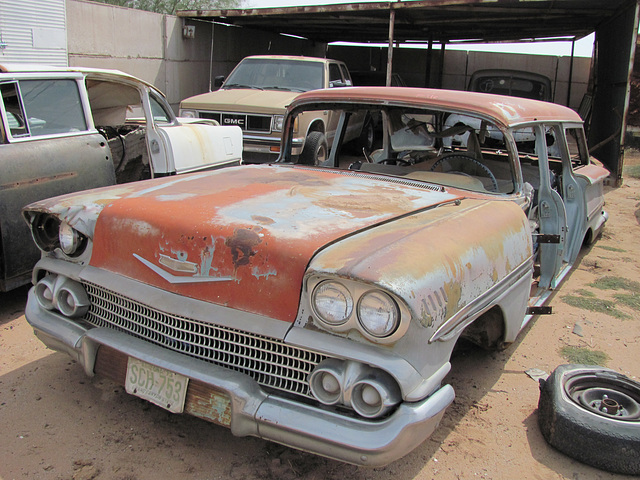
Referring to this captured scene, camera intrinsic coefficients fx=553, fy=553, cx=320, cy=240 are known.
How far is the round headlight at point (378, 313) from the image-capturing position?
196cm

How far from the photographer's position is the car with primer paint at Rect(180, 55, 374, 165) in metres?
7.98

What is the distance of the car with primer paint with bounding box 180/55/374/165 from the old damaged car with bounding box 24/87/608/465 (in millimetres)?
4407

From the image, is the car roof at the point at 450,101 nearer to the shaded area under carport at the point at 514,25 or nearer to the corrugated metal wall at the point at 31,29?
the shaded area under carport at the point at 514,25

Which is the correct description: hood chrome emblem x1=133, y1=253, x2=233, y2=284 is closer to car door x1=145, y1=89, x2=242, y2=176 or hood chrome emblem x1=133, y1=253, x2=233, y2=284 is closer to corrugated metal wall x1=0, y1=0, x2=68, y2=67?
car door x1=145, y1=89, x2=242, y2=176

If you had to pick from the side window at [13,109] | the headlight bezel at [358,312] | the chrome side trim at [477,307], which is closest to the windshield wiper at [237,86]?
the side window at [13,109]

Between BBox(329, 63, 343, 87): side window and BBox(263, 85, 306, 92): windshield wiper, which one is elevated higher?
BBox(329, 63, 343, 87): side window

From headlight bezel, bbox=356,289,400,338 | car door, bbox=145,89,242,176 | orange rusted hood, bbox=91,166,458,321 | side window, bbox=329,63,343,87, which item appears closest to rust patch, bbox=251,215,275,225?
orange rusted hood, bbox=91,166,458,321

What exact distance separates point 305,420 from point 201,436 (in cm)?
86

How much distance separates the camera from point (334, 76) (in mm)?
9555

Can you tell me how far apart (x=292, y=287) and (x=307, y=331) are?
0.18m

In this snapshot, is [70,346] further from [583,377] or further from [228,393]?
[583,377]

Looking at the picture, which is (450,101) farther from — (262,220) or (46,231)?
(46,231)

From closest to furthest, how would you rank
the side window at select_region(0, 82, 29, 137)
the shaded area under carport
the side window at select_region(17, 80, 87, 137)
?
the side window at select_region(0, 82, 29, 137), the side window at select_region(17, 80, 87, 137), the shaded area under carport

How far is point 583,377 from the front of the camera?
2.86 meters
